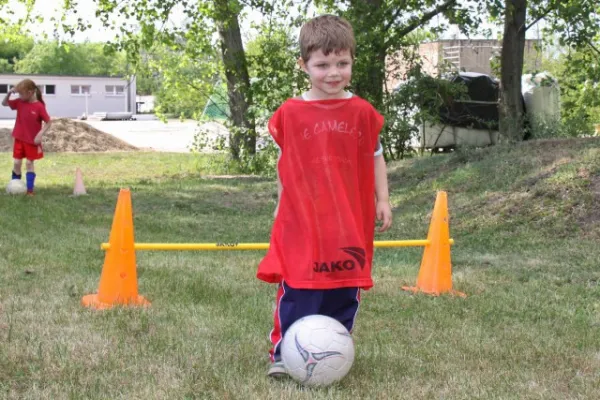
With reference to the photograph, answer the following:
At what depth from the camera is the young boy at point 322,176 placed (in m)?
4.07

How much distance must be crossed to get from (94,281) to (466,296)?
2864 millimetres

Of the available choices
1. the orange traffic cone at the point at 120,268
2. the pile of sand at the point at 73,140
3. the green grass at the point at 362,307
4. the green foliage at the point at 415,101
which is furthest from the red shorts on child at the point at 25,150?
the pile of sand at the point at 73,140

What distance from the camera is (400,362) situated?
4.58 meters

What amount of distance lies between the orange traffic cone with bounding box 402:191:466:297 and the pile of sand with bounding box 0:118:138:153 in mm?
22781

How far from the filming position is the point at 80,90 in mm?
76438

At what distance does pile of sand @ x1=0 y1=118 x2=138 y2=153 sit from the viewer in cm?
2809

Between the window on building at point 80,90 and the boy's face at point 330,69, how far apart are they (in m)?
75.0

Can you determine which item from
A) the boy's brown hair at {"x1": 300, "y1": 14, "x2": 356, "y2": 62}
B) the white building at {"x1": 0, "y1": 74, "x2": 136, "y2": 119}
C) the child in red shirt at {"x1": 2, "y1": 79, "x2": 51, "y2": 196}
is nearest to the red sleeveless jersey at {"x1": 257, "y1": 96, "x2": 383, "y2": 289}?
the boy's brown hair at {"x1": 300, "y1": 14, "x2": 356, "y2": 62}

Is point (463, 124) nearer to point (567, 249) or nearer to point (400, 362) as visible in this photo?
point (567, 249)

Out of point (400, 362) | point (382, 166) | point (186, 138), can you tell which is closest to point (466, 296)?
point (400, 362)

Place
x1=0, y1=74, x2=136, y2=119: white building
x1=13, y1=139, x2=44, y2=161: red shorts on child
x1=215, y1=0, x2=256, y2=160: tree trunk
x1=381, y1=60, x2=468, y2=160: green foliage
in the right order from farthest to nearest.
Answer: x1=0, y1=74, x2=136, y2=119: white building → x1=215, y1=0, x2=256, y2=160: tree trunk → x1=381, y1=60, x2=468, y2=160: green foliage → x1=13, y1=139, x2=44, y2=161: red shorts on child

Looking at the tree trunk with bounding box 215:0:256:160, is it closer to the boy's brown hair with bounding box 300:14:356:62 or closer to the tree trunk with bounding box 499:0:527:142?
the tree trunk with bounding box 499:0:527:142

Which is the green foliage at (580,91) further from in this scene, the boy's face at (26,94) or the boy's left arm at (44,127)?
the boy's face at (26,94)

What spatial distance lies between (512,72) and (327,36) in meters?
13.3
